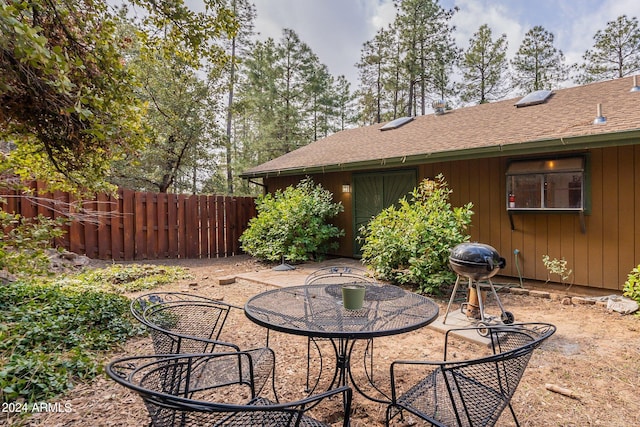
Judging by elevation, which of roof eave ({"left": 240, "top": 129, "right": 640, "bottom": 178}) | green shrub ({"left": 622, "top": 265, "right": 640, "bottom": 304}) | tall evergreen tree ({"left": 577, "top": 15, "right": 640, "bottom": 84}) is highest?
tall evergreen tree ({"left": 577, "top": 15, "right": 640, "bottom": 84})

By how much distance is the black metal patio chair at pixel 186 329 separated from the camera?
174 cm

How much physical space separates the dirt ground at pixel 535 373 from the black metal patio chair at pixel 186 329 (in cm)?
39

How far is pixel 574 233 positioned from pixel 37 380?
6044 mm

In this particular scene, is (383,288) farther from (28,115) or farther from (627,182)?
(627,182)

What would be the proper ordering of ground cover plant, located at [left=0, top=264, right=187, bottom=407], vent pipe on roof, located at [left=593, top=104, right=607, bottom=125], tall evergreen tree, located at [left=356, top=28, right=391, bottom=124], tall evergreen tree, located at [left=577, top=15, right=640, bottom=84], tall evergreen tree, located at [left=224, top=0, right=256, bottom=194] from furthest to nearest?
1. tall evergreen tree, located at [left=356, top=28, right=391, bottom=124]
2. tall evergreen tree, located at [left=224, top=0, right=256, bottom=194]
3. tall evergreen tree, located at [left=577, top=15, right=640, bottom=84]
4. vent pipe on roof, located at [left=593, top=104, right=607, bottom=125]
5. ground cover plant, located at [left=0, top=264, right=187, bottom=407]

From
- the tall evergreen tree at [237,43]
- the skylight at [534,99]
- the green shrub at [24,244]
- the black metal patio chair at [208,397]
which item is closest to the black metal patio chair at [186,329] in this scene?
the black metal patio chair at [208,397]

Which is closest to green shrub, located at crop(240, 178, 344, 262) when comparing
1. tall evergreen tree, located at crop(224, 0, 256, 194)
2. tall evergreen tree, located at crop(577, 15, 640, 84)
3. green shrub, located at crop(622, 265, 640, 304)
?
green shrub, located at crop(622, 265, 640, 304)

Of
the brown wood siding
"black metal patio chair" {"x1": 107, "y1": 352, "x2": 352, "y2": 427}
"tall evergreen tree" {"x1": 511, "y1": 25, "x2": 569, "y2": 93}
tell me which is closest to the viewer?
"black metal patio chair" {"x1": 107, "y1": 352, "x2": 352, "y2": 427}

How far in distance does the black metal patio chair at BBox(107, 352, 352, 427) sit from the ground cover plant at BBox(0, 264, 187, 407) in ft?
1.41

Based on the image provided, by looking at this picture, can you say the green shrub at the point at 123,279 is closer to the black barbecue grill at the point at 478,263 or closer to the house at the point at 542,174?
the house at the point at 542,174

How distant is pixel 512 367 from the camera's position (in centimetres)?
141

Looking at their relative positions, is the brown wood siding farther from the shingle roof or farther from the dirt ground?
the dirt ground

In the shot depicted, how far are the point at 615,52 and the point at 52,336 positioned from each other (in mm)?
19329

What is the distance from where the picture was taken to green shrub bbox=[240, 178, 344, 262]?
6684mm
